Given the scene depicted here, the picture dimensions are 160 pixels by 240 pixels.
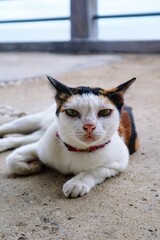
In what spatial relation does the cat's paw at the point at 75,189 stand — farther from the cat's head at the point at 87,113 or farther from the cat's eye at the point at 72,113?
the cat's eye at the point at 72,113

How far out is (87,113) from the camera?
1.39 metres

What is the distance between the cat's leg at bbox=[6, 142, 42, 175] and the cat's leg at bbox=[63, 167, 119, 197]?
25 centimetres

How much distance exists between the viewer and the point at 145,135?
7.22ft

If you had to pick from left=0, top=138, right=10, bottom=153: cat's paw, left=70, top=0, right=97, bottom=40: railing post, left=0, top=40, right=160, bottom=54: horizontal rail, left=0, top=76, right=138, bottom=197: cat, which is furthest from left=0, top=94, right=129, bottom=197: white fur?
left=70, top=0, right=97, bottom=40: railing post

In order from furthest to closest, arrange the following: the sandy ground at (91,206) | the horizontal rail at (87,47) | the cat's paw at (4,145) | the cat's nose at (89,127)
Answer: the horizontal rail at (87,47) < the cat's paw at (4,145) < the cat's nose at (89,127) < the sandy ground at (91,206)

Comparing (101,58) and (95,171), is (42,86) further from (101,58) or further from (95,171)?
(95,171)

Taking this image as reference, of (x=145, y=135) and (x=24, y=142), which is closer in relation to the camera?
(x=24, y=142)

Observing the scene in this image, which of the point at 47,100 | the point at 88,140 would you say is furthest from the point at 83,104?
the point at 47,100

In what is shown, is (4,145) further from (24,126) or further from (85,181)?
(85,181)

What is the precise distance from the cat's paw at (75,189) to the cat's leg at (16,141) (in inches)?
24.4

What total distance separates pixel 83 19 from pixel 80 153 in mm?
5149

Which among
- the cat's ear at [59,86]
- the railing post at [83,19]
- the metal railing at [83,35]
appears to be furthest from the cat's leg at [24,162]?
the railing post at [83,19]

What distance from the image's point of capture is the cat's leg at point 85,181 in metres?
1.45

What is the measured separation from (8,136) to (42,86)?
1.79 metres
